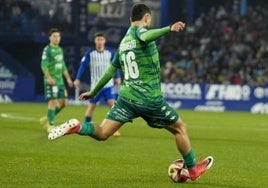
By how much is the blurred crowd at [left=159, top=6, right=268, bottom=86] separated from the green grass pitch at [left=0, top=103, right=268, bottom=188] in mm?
14879

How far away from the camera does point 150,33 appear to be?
959 cm

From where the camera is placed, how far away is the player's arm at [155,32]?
9.12 metres

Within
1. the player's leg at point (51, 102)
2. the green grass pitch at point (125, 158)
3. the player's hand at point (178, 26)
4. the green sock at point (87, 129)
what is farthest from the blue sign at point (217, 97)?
the player's hand at point (178, 26)

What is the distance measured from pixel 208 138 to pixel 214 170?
656 cm

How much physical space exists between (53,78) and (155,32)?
10.7 metres

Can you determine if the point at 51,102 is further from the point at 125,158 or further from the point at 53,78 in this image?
the point at 125,158

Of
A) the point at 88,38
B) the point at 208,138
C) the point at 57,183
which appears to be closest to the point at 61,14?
the point at 88,38

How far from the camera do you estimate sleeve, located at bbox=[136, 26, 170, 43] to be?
30.5 ft

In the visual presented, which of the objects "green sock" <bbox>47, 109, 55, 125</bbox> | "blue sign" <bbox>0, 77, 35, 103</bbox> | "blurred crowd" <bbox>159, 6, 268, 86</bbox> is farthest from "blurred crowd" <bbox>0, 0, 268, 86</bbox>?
"green sock" <bbox>47, 109, 55, 125</bbox>

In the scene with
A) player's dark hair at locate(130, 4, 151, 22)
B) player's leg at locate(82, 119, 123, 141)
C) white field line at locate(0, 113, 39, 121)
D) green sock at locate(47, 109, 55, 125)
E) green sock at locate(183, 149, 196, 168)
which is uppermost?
player's dark hair at locate(130, 4, 151, 22)

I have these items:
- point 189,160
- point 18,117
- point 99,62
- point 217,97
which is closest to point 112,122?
point 189,160

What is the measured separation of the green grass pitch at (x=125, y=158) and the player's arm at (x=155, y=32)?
5.87ft

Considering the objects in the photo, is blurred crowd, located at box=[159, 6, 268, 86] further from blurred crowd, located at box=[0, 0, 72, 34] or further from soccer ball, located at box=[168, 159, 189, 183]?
soccer ball, located at box=[168, 159, 189, 183]

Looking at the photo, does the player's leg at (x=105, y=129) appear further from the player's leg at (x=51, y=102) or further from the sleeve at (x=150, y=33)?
the player's leg at (x=51, y=102)
